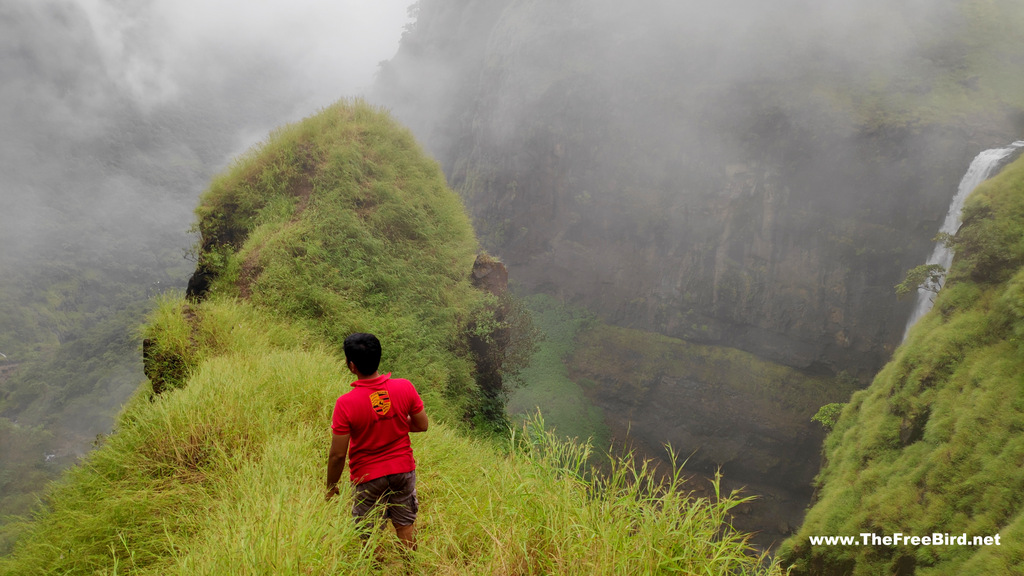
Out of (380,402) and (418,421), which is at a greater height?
(380,402)

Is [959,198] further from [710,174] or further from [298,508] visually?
[298,508]

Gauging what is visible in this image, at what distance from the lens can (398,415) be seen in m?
2.27

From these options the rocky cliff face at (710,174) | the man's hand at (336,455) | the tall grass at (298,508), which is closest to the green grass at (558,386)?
the rocky cliff face at (710,174)

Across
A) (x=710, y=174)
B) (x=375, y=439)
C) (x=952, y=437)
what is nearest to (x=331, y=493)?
(x=375, y=439)

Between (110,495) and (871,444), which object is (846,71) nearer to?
(871,444)

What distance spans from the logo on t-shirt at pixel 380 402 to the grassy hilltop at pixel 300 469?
0.51 meters

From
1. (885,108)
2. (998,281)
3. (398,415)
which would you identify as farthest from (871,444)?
(885,108)

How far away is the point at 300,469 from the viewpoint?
8.65ft

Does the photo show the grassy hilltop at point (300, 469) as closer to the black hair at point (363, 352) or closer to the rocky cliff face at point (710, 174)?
the black hair at point (363, 352)

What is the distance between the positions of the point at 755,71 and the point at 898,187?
439 inches

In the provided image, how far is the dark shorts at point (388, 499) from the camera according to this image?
2.24m

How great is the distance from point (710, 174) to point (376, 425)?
30.6 meters

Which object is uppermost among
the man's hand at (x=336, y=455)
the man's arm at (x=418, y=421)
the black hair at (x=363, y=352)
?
the black hair at (x=363, y=352)

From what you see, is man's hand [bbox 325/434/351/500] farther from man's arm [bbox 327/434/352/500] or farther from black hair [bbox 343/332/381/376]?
black hair [bbox 343/332/381/376]
